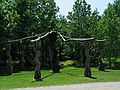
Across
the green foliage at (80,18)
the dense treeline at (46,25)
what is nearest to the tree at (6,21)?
the dense treeline at (46,25)

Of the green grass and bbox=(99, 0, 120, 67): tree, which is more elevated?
bbox=(99, 0, 120, 67): tree

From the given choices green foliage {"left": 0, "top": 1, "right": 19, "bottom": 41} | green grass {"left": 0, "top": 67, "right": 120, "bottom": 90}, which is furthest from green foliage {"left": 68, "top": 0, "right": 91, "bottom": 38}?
green grass {"left": 0, "top": 67, "right": 120, "bottom": 90}

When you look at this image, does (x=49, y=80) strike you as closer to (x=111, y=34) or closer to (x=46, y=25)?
(x=111, y=34)

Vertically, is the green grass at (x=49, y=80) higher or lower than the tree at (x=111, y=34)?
lower

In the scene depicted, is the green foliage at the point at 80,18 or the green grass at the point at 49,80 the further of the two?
the green foliage at the point at 80,18

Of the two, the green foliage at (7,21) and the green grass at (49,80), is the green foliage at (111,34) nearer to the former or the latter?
the green foliage at (7,21)

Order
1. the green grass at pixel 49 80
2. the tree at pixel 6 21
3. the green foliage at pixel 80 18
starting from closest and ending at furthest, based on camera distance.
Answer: the green grass at pixel 49 80 < the tree at pixel 6 21 < the green foliage at pixel 80 18

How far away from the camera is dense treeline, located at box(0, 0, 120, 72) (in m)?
56.7

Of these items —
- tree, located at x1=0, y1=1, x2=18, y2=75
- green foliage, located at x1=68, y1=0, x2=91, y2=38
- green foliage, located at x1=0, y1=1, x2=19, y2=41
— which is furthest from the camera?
green foliage, located at x1=68, y1=0, x2=91, y2=38

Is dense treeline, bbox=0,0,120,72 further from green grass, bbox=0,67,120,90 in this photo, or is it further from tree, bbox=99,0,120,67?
green grass, bbox=0,67,120,90

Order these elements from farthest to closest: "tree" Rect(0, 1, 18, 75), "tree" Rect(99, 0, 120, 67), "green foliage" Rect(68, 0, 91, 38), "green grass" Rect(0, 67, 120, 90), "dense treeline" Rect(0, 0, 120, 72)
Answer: "green foliage" Rect(68, 0, 91, 38) < "tree" Rect(99, 0, 120, 67) < "dense treeline" Rect(0, 0, 120, 72) < "tree" Rect(0, 1, 18, 75) < "green grass" Rect(0, 67, 120, 90)

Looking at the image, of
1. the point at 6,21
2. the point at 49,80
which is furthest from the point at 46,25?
the point at 49,80

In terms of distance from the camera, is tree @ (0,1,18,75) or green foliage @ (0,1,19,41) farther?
green foliage @ (0,1,19,41)

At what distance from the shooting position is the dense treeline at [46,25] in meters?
56.7
